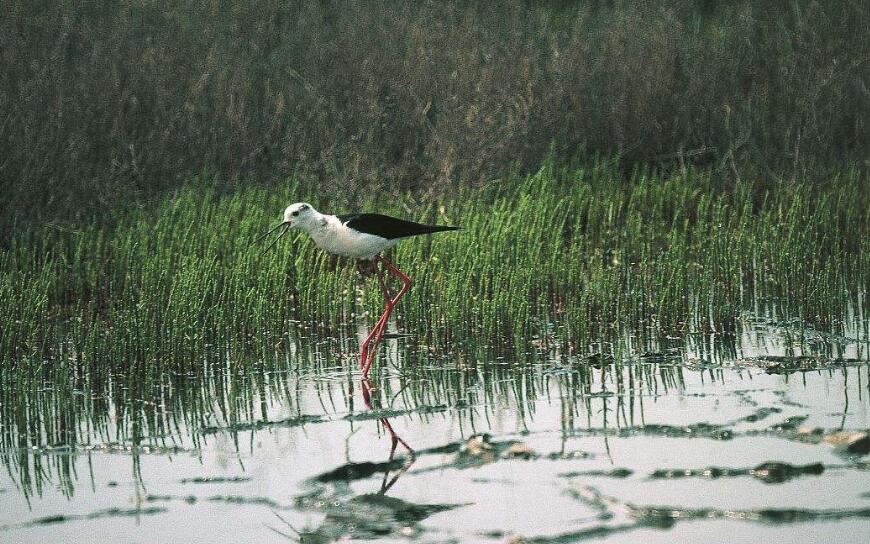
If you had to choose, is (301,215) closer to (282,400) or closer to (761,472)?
(282,400)

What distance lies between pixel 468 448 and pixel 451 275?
2263 mm

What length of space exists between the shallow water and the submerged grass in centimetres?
29

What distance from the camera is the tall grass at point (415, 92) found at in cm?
993

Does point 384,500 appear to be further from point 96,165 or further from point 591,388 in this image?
point 96,165

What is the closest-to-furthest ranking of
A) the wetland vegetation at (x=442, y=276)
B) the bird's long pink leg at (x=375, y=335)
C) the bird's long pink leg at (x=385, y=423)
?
the wetland vegetation at (x=442, y=276) < the bird's long pink leg at (x=385, y=423) < the bird's long pink leg at (x=375, y=335)

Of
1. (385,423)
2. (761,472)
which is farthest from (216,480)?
(761,472)

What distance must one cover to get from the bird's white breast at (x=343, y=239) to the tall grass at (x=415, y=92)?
8.81 feet

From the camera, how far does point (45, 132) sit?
916 cm

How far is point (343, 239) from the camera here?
23.2 feet

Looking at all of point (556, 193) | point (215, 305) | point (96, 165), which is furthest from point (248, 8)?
point (215, 305)

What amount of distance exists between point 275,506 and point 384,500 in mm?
367

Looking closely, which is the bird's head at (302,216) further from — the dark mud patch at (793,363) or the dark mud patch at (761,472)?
the dark mud patch at (761,472)

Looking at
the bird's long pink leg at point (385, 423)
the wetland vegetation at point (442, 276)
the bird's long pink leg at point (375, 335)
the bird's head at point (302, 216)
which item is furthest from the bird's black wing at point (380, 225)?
the bird's long pink leg at point (385, 423)

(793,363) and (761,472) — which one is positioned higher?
(793,363)
